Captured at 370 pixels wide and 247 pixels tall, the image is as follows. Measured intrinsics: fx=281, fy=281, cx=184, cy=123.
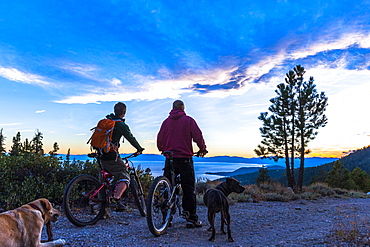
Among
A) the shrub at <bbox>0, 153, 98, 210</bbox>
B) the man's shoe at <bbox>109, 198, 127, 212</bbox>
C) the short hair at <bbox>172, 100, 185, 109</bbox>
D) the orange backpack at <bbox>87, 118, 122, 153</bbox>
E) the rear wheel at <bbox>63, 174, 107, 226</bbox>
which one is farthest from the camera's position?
the shrub at <bbox>0, 153, 98, 210</bbox>

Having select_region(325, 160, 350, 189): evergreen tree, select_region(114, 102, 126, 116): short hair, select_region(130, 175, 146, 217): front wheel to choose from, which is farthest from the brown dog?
select_region(325, 160, 350, 189): evergreen tree

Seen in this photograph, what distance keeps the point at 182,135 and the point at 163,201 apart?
1340 mm

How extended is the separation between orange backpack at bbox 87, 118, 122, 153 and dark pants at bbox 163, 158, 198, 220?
1.25m

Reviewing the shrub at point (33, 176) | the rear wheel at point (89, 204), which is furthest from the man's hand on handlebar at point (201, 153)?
the shrub at point (33, 176)

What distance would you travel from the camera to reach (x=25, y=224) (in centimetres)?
363

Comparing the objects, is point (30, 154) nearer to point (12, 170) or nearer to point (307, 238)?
point (12, 170)

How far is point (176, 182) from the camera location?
18.8ft

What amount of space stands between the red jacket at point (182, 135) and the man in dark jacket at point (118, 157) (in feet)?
2.20

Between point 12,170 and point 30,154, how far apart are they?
2.59ft

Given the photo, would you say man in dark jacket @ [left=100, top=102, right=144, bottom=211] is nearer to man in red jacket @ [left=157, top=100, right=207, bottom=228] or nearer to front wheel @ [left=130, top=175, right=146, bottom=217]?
front wheel @ [left=130, top=175, right=146, bottom=217]

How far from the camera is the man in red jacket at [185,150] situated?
5.66 meters

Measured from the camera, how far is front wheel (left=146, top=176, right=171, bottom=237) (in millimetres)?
4756

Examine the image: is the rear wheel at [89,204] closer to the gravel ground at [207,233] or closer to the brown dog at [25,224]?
the gravel ground at [207,233]

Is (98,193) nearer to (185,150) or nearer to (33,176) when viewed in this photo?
(185,150)
